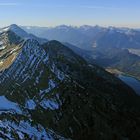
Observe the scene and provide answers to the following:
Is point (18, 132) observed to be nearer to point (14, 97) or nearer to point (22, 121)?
point (22, 121)

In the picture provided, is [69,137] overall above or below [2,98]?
below

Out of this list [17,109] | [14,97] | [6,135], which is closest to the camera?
[6,135]

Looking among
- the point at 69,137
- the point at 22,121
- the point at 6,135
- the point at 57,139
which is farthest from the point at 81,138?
the point at 6,135

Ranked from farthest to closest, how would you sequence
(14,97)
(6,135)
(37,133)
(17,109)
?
(14,97)
(17,109)
(37,133)
(6,135)

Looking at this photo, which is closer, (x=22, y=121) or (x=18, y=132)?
(x=18, y=132)

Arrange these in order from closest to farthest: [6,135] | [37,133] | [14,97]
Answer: [6,135] < [37,133] < [14,97]

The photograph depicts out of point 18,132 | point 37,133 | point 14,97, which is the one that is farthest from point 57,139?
point 14,97

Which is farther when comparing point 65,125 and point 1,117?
point 65,125

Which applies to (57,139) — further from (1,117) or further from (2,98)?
(2,98)

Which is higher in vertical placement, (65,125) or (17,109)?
(17,109)
